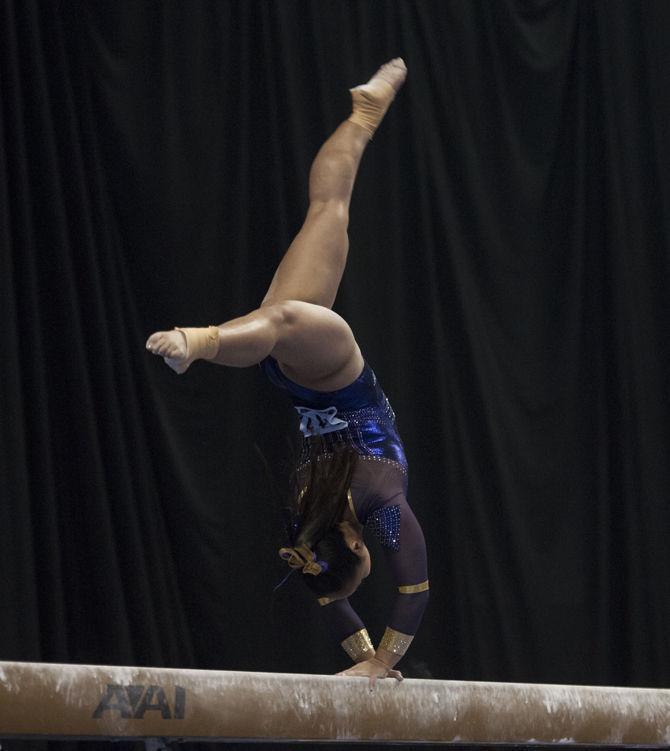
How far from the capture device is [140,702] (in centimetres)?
259

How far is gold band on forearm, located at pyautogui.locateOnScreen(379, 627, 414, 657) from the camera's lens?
3182mm

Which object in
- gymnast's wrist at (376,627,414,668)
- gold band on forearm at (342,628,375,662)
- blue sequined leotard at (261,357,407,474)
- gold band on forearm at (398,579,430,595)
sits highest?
blue sequined leotard at (261,357,407,474)

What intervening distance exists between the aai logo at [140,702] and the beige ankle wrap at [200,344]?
2.29 feet

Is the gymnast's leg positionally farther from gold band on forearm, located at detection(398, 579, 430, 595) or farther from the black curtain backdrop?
the black curtain backdrop

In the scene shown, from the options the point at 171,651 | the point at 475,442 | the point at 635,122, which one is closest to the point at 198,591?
the point at 171,651

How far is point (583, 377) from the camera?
5691mm

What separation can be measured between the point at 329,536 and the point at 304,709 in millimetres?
559

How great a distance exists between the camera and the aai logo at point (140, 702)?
254 centimetres

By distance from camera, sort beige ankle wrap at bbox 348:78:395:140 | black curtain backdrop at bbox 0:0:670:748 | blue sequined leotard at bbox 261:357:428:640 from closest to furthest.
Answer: blue sequined leotard at bbox 261:357:428:640 → beige ankle wrap at bbox 348:78:395:140 → black curtain backdrop at bbox 0:0:670:748

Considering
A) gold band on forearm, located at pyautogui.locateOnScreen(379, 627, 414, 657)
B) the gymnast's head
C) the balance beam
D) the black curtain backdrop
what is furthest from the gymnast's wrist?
the black curtain backdrop

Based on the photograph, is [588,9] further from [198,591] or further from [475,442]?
[198,591]

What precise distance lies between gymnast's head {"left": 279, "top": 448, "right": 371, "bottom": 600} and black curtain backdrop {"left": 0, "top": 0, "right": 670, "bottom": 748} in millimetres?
1107

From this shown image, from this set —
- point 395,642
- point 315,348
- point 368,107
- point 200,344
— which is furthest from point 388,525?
A: point 368,107

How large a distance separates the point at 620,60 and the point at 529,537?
7.77 feet
